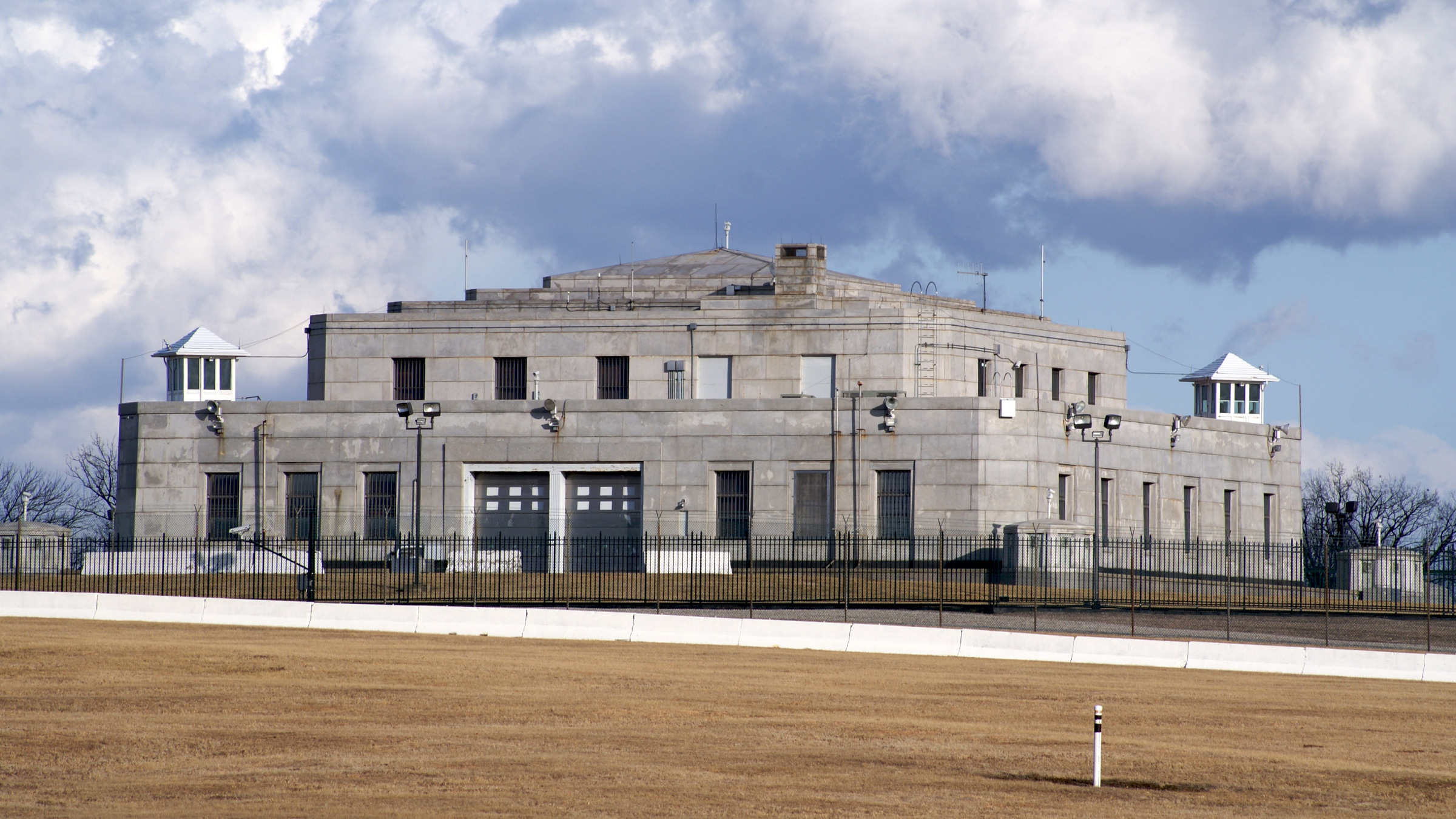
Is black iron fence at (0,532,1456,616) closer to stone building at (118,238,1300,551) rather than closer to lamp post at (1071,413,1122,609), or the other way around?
lamp post at (1071,413,1122,609)

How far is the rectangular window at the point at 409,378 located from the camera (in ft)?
194

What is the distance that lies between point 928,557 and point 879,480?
19.2 ft

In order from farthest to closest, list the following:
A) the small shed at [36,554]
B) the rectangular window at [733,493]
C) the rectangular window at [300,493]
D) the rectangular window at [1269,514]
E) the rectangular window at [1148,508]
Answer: the rectangular window at [1269,514], the rectangular window at [1148,508], the rectangular window at [300,493], the rectangular window at [733,493], the small shed at [36,554]

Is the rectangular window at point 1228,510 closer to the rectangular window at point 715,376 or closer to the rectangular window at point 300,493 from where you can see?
the rectangular window at point 715,376

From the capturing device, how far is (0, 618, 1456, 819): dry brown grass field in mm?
14992

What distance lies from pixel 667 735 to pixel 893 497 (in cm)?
3287

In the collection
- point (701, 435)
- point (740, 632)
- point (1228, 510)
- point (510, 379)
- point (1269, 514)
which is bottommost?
point (740, 632)

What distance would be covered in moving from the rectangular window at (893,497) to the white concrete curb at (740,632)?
17.4 m

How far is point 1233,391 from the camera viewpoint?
206 ft

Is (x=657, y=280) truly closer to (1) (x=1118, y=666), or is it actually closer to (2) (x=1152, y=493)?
(2) (x=1152, y=493)

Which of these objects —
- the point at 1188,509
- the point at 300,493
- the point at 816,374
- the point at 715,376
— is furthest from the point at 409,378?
the point at 1188,509

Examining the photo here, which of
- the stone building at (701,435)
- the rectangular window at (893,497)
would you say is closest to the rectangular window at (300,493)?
the stone building at (701,435)

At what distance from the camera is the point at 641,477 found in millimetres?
52594

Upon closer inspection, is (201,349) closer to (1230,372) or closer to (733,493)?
(733,493)
